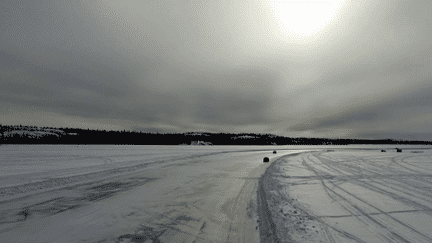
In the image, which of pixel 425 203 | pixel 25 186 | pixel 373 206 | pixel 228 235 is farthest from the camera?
pixel 25 186

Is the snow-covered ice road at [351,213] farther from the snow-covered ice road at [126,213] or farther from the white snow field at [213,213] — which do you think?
the snow-covered ice road at [126,213]

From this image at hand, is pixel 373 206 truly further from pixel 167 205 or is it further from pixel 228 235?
pixel 167 205

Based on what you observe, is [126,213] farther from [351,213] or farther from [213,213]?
[351,213]

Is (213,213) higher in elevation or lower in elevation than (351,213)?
lower

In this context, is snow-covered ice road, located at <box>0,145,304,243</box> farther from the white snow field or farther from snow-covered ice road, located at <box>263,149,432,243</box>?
snow-covered ice road, located at <box>263,149,432,243</box>

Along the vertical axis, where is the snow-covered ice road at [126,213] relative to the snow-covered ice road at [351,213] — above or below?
below

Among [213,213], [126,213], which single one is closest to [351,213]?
[213,213]

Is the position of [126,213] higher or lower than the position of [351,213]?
lower

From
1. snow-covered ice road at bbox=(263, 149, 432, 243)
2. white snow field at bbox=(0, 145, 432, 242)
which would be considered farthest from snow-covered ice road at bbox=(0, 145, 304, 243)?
snow-covered ice road at bbox=(263, 149, 432, 243)

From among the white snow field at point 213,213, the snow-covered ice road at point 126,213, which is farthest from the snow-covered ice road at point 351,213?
the snow-covered ice road at point 126,213

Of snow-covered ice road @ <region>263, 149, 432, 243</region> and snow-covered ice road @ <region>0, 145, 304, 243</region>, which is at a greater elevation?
snow-covered ice road @ <region>263, 149, 432, 243</region>

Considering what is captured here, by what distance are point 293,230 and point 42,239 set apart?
210 inches

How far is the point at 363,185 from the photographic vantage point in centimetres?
924

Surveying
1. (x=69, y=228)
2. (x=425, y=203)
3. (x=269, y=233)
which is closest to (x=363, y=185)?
(x=425, y=203)
